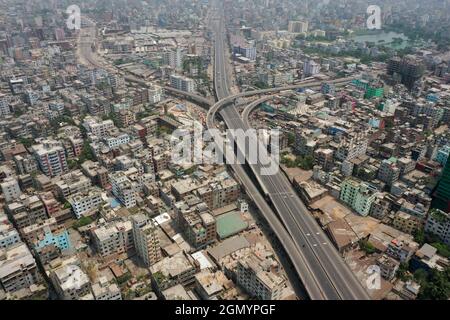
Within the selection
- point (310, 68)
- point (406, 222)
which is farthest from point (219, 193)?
point (310, 68)

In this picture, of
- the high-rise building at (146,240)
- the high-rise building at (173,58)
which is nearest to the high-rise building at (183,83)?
the high-rise building at (173,58)

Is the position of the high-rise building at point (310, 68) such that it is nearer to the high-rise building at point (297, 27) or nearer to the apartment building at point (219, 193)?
Result: the high-rise building at point (297, 27)

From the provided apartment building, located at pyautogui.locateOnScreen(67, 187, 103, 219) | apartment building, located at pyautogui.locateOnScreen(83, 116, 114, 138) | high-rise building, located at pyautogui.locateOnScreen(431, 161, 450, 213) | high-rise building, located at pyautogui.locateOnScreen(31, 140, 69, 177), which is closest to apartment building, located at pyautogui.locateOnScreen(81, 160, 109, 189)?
high-rise building, located at pyautogui.locateOnScreen(31, 140, 69, 177)

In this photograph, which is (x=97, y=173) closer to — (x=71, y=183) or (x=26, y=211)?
(x=71, y=183)

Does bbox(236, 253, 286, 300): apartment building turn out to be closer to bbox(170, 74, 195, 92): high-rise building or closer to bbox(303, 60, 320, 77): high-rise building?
bbox(170, 74, 195, 92): high-rise building

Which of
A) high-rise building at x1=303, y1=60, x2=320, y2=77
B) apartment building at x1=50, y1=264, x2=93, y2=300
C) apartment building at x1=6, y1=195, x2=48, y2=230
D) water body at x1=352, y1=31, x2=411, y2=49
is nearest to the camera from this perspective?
apartment building at x1=50, y1=264, x2=93, y2=300
